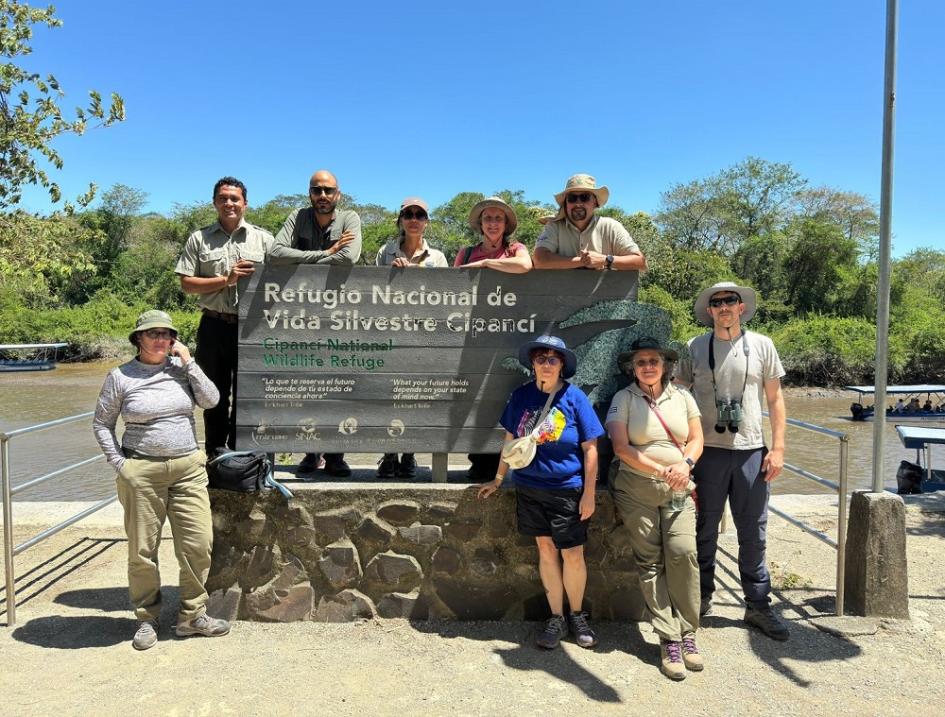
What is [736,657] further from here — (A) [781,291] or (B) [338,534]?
(A) [781,291]

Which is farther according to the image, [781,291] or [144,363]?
[781,291]

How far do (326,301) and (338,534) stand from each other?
4.61 feet

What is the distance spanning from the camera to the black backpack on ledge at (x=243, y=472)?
3766mm

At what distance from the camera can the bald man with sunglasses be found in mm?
4035

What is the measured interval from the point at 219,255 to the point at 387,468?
1738 mm

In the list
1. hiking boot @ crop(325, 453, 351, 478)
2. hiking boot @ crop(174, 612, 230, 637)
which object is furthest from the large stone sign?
hiking boot @ crop(174, 612, 230, 637)

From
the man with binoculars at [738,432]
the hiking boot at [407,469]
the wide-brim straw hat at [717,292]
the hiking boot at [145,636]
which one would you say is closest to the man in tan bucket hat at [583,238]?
the wide-brim straw hat at [717,292]

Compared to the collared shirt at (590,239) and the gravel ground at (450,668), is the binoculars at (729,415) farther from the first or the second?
the gravel ground at (450,668)

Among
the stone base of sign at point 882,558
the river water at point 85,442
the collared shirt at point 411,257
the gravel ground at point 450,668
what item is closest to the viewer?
the gravel ground at point 450,668

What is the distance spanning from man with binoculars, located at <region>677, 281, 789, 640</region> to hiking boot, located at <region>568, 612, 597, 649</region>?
820 millimetres

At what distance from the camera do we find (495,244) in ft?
13.7

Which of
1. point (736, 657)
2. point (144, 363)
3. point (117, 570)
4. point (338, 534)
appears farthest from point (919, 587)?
point (117, 570)

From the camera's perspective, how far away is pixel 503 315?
4.04 m

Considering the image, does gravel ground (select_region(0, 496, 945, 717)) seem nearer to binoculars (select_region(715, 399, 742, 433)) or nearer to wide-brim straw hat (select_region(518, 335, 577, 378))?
binoculars (select_region(715, 399, 742, 433))
